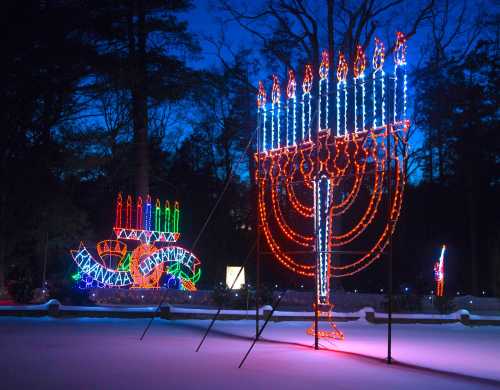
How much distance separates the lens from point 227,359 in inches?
453

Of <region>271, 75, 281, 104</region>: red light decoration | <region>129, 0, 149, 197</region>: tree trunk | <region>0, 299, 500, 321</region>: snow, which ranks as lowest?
<region>0, 299, 500, 321</region>: snow

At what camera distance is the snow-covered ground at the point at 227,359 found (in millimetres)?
9273

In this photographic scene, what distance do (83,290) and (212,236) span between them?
19.3m

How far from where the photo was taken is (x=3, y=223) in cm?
2620

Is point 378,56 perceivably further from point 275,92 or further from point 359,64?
point 275,92

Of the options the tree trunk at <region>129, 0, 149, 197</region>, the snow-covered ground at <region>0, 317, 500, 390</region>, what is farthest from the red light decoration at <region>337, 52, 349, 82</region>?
the tree trunk at <region>129, 0, 149, 197</region>

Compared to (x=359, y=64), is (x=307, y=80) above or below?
below

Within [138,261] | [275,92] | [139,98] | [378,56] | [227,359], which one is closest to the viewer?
[227,359]

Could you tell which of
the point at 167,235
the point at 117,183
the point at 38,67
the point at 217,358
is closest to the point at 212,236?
the point at 117,183

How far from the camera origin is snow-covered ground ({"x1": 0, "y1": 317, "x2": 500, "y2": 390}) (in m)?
9.27

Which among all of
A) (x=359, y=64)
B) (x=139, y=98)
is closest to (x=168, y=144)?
(x=139, y=98)

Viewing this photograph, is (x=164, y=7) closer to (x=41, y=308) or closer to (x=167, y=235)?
(x=167, y=235)

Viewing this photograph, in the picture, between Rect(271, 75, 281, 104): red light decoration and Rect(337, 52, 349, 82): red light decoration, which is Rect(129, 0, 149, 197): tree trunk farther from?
Rect(337, 52, 349, 82): red light decoration

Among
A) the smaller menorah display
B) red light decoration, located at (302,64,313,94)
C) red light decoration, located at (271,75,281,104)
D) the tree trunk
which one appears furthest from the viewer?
the tree trunk
